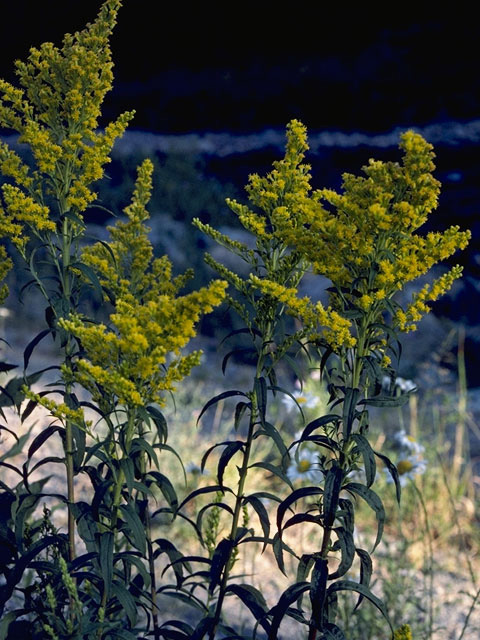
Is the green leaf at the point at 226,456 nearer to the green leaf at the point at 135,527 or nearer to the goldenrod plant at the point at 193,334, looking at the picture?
the goldenrod plant at the point at 193,334

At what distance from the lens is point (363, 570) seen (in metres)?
1.63

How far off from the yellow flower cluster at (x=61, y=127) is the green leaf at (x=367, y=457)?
33.8 inches

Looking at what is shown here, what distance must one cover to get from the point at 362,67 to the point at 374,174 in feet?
16.7

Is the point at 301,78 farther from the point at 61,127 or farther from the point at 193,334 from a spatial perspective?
the point at 193,334

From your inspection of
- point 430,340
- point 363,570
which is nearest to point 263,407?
point 363,570

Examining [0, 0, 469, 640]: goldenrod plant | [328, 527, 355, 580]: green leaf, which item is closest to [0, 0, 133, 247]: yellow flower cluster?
[0, 0, 469, 640]: goldenrod plant

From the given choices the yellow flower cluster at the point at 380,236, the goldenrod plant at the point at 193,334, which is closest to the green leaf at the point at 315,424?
the goldenrod plant at the point at 193,334

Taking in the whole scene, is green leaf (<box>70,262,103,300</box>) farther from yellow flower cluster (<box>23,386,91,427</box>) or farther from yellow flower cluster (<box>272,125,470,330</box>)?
yellow flower cluster (<box>272,125,470,330</box>)

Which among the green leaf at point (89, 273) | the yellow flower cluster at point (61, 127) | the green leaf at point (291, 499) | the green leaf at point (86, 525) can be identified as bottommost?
the green leaf at point (86, 525)

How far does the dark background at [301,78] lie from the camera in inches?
235

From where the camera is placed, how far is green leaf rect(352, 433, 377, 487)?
4.82ft

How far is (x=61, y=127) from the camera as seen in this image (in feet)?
5.92

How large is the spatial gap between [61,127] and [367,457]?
3.61 feet

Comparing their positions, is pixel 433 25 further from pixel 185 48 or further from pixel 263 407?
pixel 263 407
